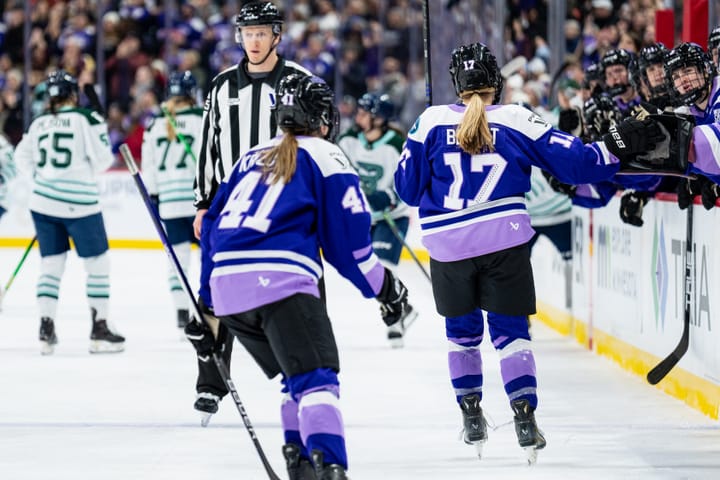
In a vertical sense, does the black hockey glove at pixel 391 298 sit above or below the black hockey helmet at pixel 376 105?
above

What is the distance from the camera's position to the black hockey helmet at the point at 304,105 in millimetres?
3330

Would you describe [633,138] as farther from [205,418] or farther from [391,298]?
[205,418]

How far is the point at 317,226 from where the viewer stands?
330 centimetres

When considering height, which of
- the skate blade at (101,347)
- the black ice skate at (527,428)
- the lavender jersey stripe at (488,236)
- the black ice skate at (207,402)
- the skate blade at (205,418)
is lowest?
the skate blade at (101,347)

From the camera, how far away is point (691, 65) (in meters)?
4.86

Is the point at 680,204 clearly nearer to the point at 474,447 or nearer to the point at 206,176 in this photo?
the point at 474,447

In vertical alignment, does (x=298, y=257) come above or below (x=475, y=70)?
below

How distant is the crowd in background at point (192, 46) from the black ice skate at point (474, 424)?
26.7 feet

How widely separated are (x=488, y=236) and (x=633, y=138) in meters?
0.53

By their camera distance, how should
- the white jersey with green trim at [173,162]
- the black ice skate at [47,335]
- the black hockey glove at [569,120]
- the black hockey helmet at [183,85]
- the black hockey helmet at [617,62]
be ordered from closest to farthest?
the black hockey glove at [569,120], the black hockey helmet at [617,62], the black ice skate at [47,335], the black hockey helmet at [183,85], the white jersey with green trim at [173,162]

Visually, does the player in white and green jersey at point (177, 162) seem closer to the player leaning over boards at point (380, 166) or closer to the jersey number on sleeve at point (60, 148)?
the jersey number on sleeve at point (60, 148)

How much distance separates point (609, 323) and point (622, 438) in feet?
Answer: 6.63

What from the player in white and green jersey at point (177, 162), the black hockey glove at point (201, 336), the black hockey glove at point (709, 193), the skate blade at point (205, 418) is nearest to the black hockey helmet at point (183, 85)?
the player in white and green jersey at point (177, 162)

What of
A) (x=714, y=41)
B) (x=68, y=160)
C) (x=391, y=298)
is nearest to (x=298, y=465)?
(x=391, y=298)
